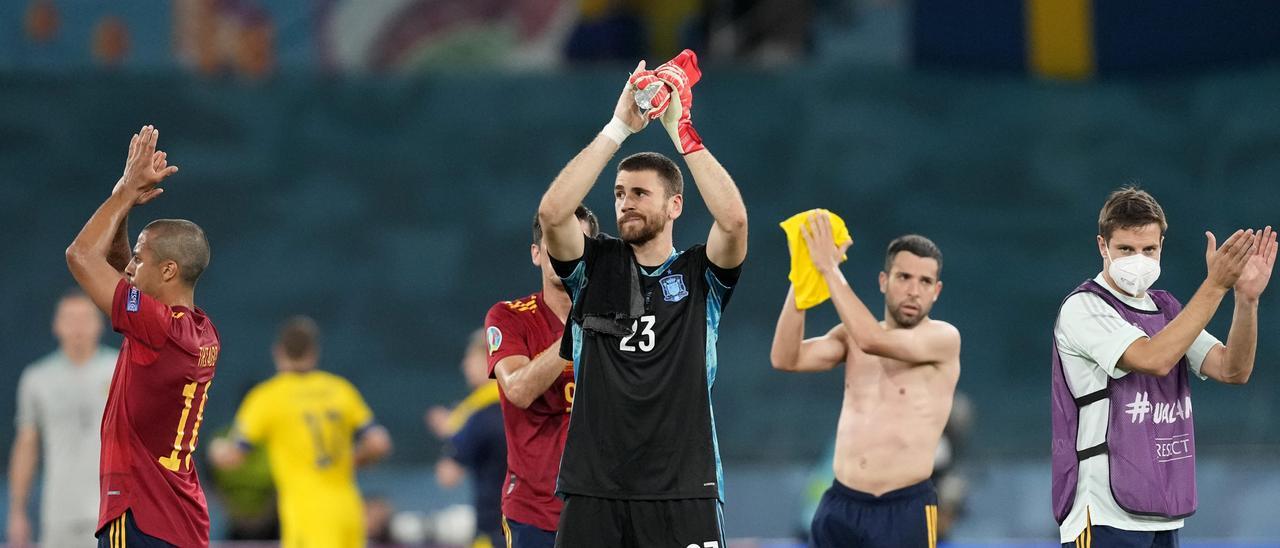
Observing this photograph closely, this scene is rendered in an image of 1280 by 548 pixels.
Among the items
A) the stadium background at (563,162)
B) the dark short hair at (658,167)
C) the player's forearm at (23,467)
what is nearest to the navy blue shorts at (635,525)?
the dark short hair at (658,167)

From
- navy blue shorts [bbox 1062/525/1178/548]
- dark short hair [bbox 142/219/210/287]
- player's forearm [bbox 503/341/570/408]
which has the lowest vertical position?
navy blue shorts [bbox 1062/525/1178/548]

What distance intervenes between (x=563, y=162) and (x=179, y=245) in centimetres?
901

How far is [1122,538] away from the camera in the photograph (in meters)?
5.47

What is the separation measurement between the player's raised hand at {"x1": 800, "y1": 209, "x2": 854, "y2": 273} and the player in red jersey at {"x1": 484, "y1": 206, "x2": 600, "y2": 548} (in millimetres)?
882

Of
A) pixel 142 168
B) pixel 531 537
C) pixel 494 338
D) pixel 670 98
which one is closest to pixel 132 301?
pixel 142 168

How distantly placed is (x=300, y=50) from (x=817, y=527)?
33.7ft

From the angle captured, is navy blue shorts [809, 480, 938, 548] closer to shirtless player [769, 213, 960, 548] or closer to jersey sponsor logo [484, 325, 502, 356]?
shirtless player [769, 213, 960, 548]

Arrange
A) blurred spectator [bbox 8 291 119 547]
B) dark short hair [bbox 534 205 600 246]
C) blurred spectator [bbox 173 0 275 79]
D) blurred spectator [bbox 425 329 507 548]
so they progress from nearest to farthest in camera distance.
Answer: dark short hair [bbox 534 205 600 246] → blurred spectator [bbox 425 329 507 548] → blurred spectator [bbox 8 291 119 547] → blurred spectator [bbox 173 0 275 79]

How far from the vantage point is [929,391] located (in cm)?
663

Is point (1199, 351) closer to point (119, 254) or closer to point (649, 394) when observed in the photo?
point (649, 394)

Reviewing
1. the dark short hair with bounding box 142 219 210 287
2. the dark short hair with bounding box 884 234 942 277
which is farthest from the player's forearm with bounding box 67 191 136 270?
the dark short hair with bounding box 884 234 942 277

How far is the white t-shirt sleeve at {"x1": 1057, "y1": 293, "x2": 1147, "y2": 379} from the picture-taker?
5.49 meters

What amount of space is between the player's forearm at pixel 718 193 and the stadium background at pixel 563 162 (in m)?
8.70

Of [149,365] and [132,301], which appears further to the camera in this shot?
[149,365]
